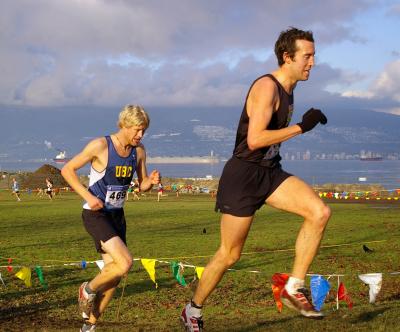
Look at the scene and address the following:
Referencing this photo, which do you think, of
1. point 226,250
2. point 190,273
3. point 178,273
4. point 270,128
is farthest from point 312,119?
point 190,273

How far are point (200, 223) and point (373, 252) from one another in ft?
34.3

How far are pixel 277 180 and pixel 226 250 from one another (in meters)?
0.83

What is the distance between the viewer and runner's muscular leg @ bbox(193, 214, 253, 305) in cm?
613

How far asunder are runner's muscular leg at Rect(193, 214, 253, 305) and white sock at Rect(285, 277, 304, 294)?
1.83 feet

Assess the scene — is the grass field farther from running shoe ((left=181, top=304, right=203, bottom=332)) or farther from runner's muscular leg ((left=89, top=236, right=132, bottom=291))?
runner's muscular leg ((left=89, top=236, right=132, bottom=291))

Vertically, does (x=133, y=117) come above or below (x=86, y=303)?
above

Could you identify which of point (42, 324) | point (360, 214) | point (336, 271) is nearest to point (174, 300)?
point (42, 324)

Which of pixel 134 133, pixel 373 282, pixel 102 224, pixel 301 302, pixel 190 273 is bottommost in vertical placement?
pixel 190 273

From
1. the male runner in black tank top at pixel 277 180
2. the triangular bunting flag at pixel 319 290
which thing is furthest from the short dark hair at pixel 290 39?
the triangular bunting flag at pixel 319 290

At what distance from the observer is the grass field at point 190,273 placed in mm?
8094

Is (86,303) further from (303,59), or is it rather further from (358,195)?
(358,195)

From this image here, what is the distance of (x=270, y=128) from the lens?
235 inches

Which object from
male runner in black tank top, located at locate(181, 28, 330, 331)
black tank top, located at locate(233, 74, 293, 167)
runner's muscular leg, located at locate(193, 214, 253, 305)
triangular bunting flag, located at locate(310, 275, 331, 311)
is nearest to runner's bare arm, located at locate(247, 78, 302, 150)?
male runner in black tank top, located at locate(181, 28, 330, 331)

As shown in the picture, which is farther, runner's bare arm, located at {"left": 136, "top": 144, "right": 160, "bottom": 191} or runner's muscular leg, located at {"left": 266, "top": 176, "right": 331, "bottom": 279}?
runner's bare arm, located at {"left": 136, "top": 144, "right": 160, "bottom": 191}
